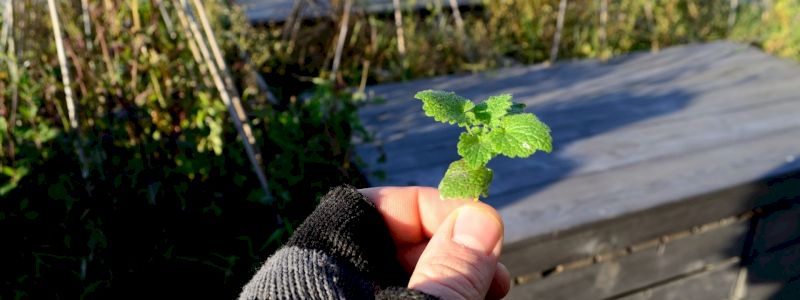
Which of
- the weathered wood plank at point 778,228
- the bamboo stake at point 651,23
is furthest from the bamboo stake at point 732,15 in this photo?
the weathered wood plank at point 778,228

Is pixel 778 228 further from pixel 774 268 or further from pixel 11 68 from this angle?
pixel 11 68

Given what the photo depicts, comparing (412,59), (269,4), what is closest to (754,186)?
(412,59)

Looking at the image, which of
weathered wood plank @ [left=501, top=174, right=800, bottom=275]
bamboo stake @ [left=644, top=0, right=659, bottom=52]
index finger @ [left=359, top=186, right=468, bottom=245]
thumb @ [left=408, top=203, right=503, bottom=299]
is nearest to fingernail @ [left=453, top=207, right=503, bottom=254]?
thumb @ [left=408, top=203, right=503, bottom=299]

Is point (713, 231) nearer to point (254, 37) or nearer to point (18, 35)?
point (254, 37)

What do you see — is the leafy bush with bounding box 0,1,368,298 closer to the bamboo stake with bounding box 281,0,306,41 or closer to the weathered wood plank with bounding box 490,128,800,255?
the weathered wood plank with bounding box 490,128,800,255

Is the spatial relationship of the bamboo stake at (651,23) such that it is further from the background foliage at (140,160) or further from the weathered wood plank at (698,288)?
the background foliage at (140,160)

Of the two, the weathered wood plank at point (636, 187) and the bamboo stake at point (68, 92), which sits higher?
the bamboo stake at point (68, 92)
